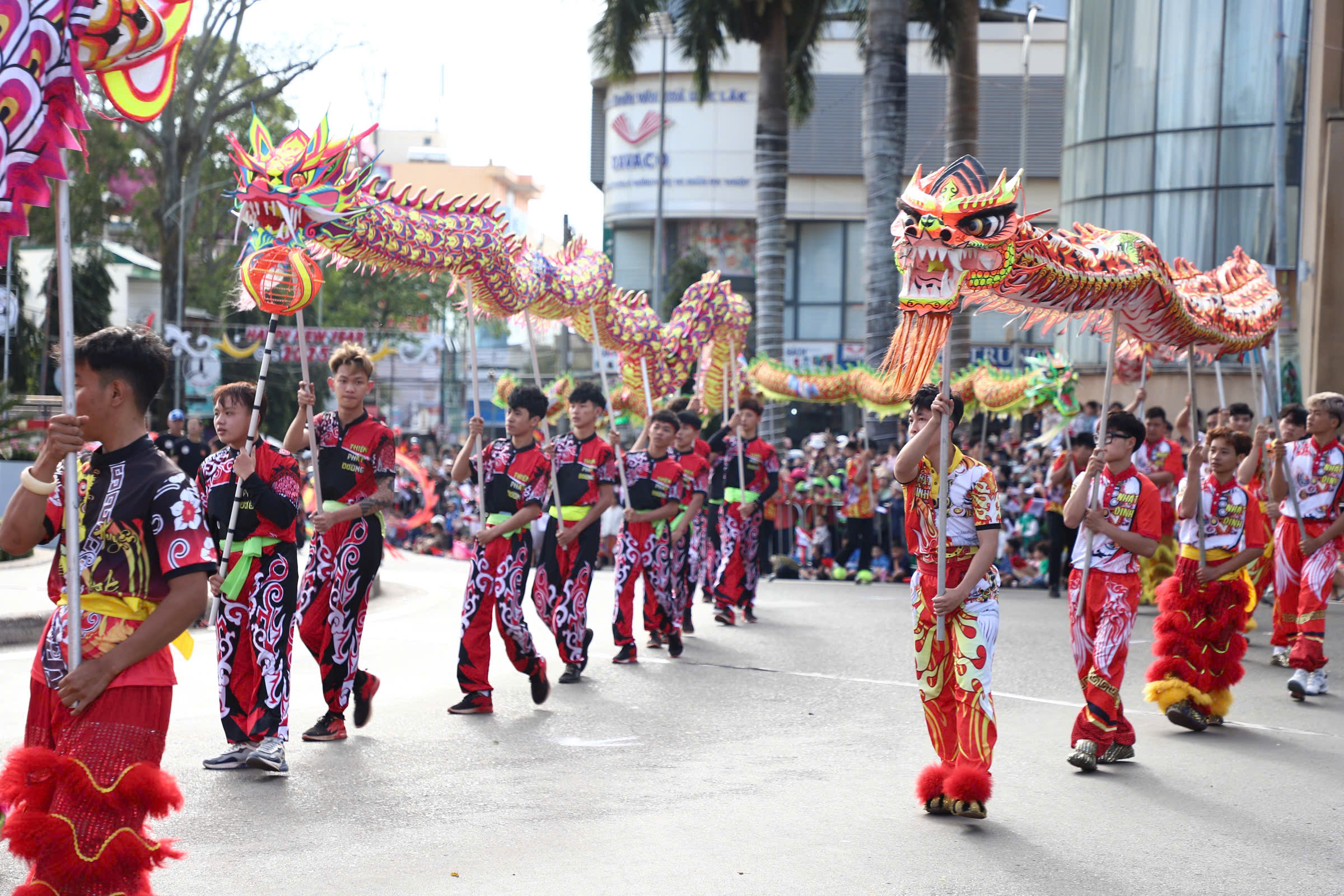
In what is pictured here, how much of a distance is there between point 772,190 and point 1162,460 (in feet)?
31.1

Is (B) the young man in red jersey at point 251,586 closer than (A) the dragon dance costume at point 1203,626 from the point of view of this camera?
Yes

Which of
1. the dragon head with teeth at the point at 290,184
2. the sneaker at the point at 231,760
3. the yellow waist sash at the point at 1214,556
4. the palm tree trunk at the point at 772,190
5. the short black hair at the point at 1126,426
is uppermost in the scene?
the palm tree trunk at the point at 772,190

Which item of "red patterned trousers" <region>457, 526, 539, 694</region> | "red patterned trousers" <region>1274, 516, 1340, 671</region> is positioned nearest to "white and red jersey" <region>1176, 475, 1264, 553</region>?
"red patterned trousers" <region>1274, 516, 1340, 671</region>

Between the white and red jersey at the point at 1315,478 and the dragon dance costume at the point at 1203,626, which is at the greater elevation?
the white and red jersey at the point at 1315,478

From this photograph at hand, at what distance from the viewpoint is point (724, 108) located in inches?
1796

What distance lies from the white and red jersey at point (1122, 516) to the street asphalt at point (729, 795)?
103 cm

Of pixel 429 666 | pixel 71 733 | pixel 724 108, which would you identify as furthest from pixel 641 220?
pixel 71 733

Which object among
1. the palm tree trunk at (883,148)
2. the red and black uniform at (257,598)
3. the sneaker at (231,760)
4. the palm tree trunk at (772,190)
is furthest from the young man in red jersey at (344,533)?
the palm tree trunk at (772,190)

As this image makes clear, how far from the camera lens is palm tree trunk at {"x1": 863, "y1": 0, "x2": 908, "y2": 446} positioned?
18.8 meters

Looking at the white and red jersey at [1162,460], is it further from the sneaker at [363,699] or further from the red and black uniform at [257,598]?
the red and black uniform at [257,598]

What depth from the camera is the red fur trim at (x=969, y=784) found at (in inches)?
236

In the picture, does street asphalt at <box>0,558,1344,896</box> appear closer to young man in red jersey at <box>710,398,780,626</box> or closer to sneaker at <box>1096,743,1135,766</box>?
sneaker at <box>1096,743,1135,766</box>

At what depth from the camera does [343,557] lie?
24.4 ft

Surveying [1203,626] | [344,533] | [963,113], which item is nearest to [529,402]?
[344,533]
